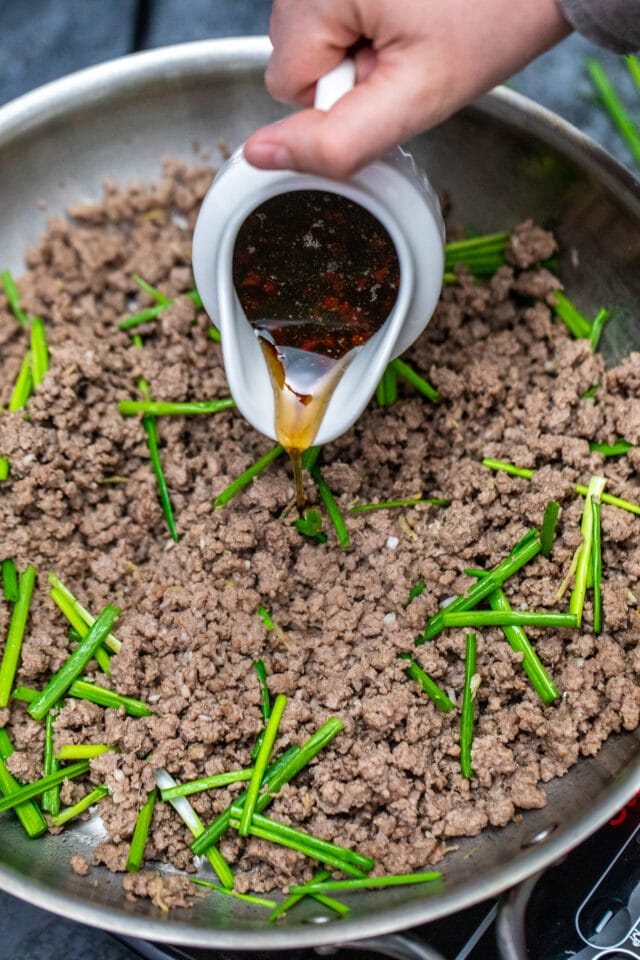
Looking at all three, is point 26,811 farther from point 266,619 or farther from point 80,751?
point 266,619

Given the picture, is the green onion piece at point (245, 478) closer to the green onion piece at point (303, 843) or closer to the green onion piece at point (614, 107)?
the green onion piece at point (303, 843)

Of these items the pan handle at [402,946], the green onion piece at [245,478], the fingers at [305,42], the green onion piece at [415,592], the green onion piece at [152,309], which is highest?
the fingers at [305,42]

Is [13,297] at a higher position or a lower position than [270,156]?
lower

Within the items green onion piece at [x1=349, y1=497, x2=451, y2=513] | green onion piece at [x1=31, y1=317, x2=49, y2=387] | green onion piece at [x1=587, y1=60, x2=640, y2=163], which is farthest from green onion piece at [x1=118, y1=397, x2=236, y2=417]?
green onion piece at [x1=587, y1=60, x2=640, y2=163]

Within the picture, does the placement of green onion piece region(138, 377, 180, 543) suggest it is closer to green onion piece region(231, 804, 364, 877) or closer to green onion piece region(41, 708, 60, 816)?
green onion piece region(41, 708, 60, 816)

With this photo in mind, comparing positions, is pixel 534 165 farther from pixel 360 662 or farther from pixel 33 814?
pixel 33 814

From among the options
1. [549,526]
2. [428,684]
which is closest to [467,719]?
[428,684]

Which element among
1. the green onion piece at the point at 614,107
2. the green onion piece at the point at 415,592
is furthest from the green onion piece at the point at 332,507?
A: the green onion piece at the point at 614,107

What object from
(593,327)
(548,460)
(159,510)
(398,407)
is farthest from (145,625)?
(593,327)
